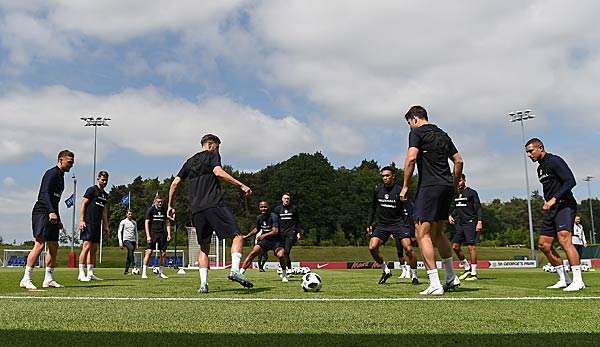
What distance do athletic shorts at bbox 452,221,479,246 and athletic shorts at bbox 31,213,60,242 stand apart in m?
9.09

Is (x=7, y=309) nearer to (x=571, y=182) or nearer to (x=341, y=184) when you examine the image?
(x=571, y=182)

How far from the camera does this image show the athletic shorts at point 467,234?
44.7 feet

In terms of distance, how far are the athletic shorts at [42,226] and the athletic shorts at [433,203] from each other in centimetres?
564

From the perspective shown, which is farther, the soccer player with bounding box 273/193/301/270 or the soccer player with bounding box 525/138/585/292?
the soccer player with bounding box 273/193/301/270

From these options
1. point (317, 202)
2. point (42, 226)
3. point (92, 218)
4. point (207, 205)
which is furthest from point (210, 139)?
point (317, 202)

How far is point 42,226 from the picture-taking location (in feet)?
29.3

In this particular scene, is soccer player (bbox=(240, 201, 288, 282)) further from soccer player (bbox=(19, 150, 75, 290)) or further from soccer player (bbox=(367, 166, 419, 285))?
soccer player (bbox=(19, 150, 75, 290))

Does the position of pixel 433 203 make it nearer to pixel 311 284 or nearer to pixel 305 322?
pixel 311 284

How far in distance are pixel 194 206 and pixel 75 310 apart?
3096 millimetres

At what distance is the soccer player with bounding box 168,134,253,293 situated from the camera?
316 inches

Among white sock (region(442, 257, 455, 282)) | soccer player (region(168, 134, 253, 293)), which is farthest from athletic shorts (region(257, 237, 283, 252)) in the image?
white sock (region(442, 257, 455, 282))

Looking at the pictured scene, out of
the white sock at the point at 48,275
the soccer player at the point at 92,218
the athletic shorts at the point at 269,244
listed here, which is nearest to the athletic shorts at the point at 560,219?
the athletic shorts at the point at 269,244

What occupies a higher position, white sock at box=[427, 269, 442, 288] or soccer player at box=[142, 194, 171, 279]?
soccer player at box=[142, 194, 171, 279]

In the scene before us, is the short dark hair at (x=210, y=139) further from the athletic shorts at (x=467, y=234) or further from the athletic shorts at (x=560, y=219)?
the athletic shorts at (x=467, y=234)
